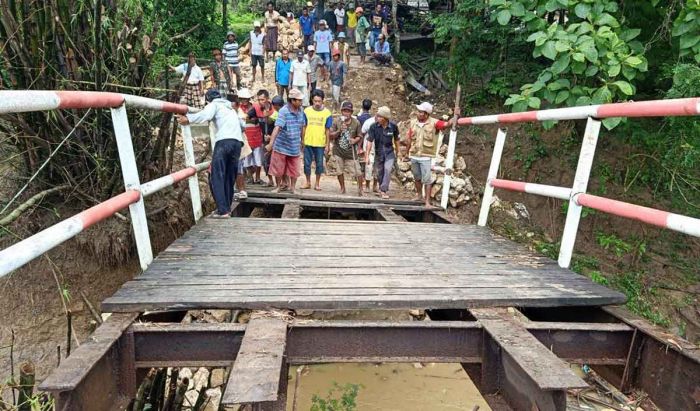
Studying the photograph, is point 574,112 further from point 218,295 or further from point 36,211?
point 36,211

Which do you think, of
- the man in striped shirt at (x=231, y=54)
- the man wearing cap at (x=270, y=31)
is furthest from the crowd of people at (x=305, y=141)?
the man wearing cap at (x=270, y=31)

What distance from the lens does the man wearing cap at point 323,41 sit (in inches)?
539

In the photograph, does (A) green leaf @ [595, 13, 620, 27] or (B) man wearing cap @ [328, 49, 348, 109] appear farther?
(B) man wearing cap @ [328, 49, 348, 109]

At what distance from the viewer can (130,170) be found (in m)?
2.69

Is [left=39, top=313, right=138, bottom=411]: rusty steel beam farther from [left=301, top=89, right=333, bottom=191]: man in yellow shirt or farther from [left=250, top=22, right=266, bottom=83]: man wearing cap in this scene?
[left=250, top=22, right=266, bottom=83]: man wearing cap

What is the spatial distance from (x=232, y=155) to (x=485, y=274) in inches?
119

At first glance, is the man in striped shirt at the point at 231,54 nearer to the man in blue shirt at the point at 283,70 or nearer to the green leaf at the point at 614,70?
the man in blue shirt at the point at 283,70

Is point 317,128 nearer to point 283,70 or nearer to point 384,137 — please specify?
point 384,137

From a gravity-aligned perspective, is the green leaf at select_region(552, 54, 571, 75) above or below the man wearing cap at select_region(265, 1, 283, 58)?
below

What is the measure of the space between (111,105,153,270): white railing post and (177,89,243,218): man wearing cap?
72.4 inches

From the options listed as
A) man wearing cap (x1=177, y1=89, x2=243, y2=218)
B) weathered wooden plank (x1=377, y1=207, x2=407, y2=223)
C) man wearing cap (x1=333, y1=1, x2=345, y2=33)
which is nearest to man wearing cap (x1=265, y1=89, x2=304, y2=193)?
man wearing cap (x1=177, y1=89, x2=243, y2=218)

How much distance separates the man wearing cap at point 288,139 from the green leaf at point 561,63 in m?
3.64

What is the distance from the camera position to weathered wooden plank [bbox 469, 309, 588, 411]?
1695mm

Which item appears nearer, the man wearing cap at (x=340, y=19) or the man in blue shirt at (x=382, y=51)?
the man in blue shirt at (x=382, y=51)
